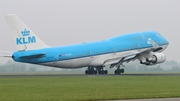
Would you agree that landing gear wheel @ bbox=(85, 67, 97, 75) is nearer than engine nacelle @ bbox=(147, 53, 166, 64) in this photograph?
No

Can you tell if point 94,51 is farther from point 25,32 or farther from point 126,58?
point 25,32

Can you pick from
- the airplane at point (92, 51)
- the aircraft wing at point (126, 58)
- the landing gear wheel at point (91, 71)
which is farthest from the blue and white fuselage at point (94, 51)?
the landing gear wheel at point (91, 71)

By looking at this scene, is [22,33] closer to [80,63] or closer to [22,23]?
[22,23]

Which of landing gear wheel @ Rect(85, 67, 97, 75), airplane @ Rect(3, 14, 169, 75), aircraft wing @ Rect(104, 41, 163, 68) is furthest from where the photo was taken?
landing gear wheel @ Rect(85, 67, 97, 75)

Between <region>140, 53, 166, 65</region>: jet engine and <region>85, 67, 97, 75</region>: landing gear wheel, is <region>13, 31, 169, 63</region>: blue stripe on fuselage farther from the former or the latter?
<region>85, 67, 97, 75</region>: landing gear wheel

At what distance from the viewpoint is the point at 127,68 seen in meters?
132

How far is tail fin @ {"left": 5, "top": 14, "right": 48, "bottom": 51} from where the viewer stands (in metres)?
62.0

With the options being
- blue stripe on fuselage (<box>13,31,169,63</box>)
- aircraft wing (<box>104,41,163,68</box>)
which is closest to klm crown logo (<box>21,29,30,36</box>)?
blue stripe on fuselage (<box>13,31,169,63</box>)

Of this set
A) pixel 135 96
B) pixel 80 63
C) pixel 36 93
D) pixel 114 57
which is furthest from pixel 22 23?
pixel 135 96

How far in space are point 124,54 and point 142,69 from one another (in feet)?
188

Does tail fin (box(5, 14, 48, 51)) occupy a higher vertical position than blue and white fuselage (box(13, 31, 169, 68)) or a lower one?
higher

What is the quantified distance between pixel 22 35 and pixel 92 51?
1143 centimetres

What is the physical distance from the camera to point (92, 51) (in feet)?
228

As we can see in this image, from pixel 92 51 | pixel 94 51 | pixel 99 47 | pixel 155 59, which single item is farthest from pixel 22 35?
pixel 155 59
